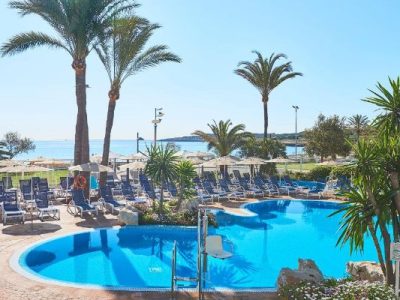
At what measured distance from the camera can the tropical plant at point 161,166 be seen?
15883mm

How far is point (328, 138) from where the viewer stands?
30.7 m

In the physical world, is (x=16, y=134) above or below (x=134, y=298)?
above

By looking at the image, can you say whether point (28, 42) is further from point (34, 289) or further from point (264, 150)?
point (264, 150)

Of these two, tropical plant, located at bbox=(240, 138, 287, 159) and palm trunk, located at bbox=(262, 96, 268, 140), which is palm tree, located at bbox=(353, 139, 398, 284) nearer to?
tropical plant, located at bbox=(240, 138, 287, 159)

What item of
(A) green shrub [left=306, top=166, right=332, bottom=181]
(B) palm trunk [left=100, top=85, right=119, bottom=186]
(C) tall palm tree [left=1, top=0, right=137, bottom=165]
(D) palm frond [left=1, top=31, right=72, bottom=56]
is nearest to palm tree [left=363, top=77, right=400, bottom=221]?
(C) tall palm tree [left=1, top=0, right=137, bottom=165]

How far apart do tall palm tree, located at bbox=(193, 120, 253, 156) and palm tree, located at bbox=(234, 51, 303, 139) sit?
2542mm

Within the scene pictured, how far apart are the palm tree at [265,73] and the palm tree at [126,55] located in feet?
32.2

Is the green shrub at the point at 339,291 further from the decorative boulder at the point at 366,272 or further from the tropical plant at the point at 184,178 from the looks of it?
the tropical plant at the point at 184,178

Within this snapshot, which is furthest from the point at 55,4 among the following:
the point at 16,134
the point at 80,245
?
the point at 16,134

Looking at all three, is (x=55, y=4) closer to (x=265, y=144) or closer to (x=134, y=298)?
(x=134, y=298)

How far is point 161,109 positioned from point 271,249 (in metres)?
14.0

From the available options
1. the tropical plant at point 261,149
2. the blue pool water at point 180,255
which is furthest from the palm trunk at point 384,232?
the tropical plant at point 261,149

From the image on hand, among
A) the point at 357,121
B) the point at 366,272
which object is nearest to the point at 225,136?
the point at 366,272

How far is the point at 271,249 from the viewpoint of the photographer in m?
13.5
